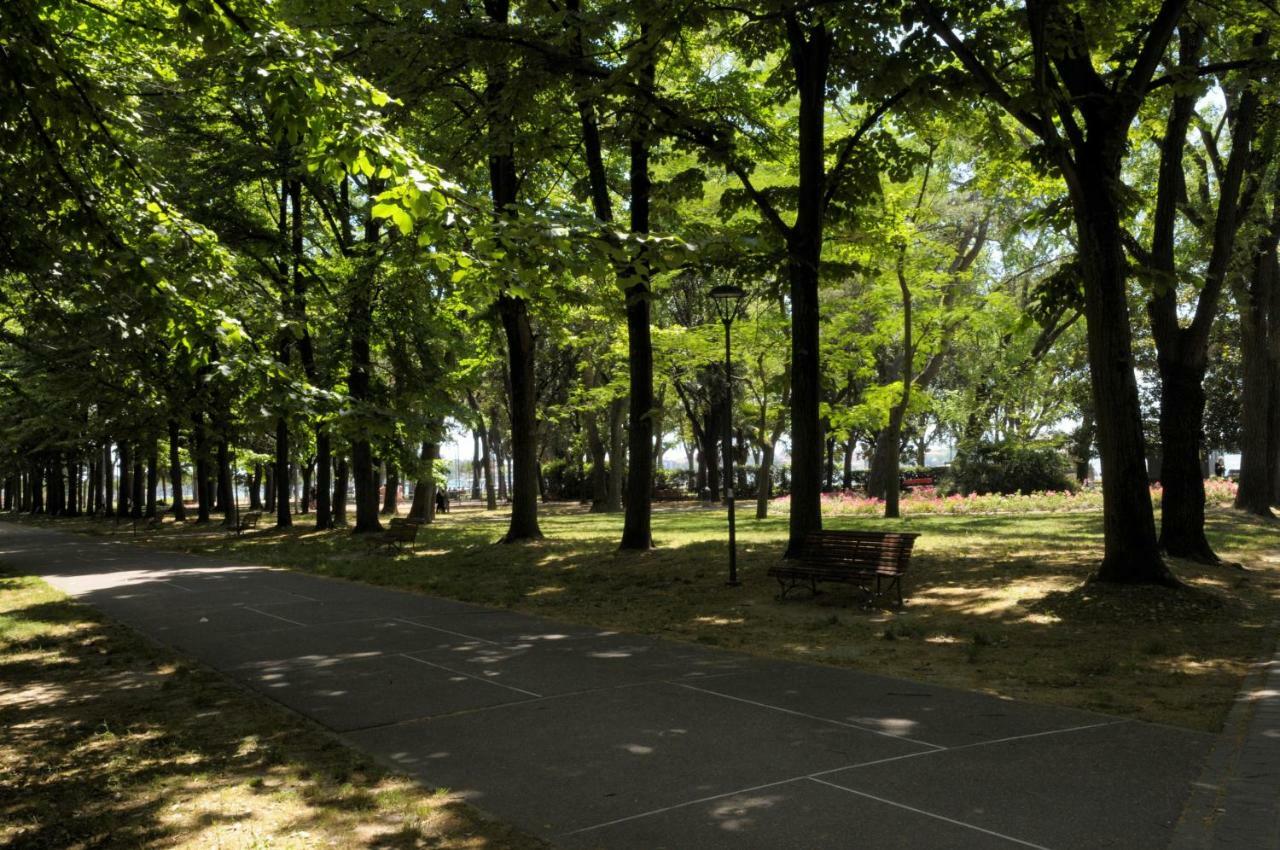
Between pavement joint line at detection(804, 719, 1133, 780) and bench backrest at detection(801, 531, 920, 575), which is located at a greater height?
bench backrest at detection(801, 531, 920, 575)

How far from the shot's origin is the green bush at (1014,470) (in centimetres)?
3073

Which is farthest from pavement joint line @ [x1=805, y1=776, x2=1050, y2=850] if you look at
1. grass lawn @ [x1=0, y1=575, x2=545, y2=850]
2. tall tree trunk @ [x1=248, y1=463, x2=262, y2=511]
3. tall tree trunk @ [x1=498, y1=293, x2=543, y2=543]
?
tall tree trunk @ [x1=248, y1=463, x2=262, y2=511]

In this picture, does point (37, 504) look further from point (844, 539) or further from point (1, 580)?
point (844, 539)

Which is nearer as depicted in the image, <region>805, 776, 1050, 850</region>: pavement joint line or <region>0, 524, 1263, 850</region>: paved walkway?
<region>805, 776, 1050, 850</region>: pavement joint line

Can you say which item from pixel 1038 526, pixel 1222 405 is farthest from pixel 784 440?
pixel 1038 526

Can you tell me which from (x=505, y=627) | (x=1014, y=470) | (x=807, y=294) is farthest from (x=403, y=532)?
(x=1014, y=470)

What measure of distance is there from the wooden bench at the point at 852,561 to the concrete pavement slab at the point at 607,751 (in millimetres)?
4589

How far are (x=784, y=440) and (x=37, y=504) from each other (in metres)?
51.4

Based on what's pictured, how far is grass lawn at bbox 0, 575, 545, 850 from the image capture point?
4.27 meters

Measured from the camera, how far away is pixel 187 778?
5.11 metres

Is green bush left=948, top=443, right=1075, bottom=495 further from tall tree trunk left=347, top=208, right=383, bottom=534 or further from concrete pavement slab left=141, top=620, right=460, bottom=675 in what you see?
concrete pavement slab left=141, top=620, right=460, bottom=675

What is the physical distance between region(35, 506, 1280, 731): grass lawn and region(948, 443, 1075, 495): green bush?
1084cm

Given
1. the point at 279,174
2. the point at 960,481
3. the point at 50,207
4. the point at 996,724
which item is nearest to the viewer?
the point at 996,724

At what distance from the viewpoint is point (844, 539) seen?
11.7 meters
